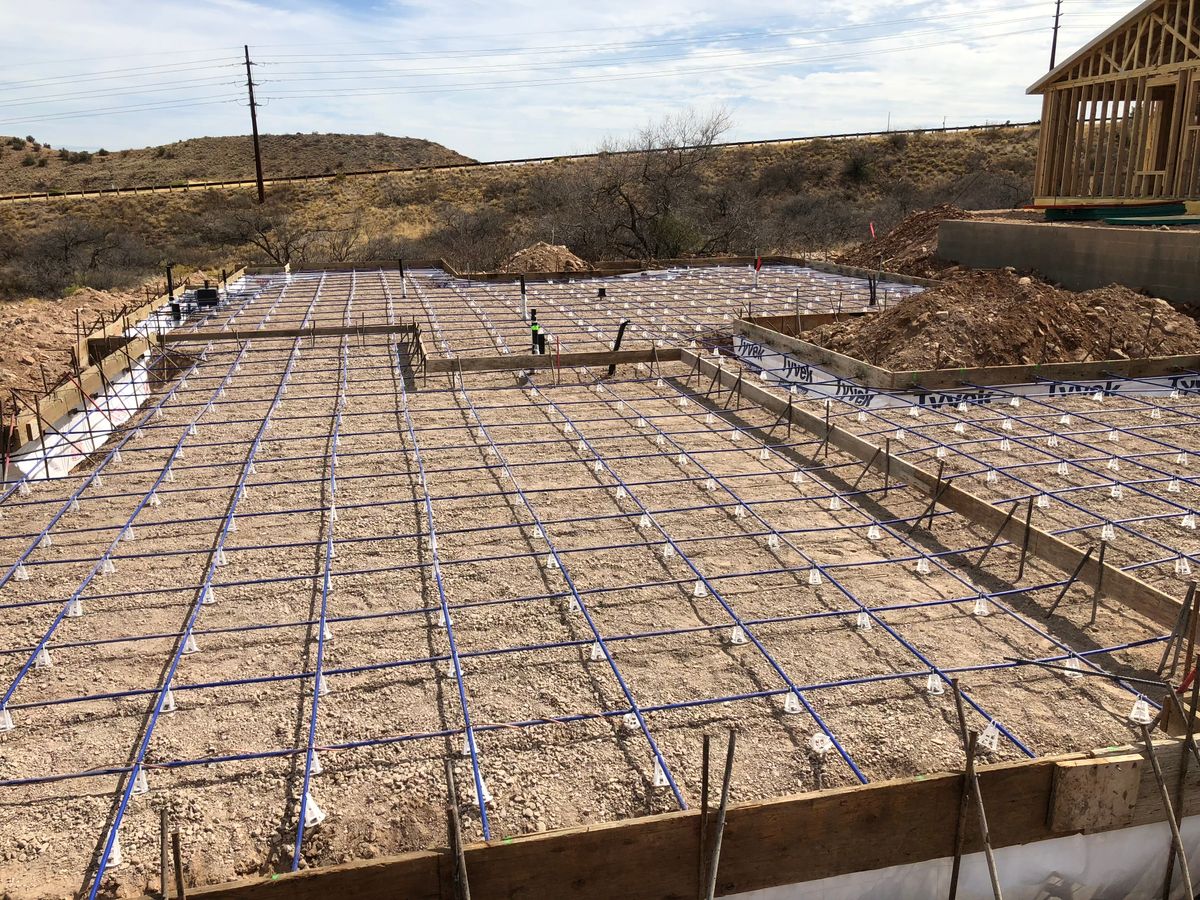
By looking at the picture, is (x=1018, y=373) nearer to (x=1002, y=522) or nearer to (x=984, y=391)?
(x=984, y=391)

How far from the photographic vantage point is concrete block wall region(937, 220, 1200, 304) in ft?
38.3

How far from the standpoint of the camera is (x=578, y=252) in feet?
88.5

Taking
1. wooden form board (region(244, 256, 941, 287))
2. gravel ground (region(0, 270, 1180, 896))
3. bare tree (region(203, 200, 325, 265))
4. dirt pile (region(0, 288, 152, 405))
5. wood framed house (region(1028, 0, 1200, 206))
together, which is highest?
wood framed house (region(1028, 0, 1200, 206))

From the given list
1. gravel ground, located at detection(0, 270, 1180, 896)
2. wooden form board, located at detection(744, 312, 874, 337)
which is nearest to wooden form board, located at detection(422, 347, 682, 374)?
gravel ground, located at detection(0, 270, 1180, 896)

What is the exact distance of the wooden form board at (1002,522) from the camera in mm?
4688

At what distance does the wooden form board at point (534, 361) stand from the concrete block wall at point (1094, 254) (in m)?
7.03

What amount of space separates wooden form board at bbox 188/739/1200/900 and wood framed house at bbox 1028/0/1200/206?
14.2 metres

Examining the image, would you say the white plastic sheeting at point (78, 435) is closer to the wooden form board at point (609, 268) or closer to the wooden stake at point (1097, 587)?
the wooden stake at point (1097, 587)

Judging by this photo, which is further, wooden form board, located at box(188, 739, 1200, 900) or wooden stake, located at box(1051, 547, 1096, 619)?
wooden stake, located at box(1051, 547, 1096, 619)

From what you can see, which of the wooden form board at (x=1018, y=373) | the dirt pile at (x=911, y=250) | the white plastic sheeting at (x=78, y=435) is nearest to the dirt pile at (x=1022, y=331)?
the wooden form board at (x=1018, y=373)

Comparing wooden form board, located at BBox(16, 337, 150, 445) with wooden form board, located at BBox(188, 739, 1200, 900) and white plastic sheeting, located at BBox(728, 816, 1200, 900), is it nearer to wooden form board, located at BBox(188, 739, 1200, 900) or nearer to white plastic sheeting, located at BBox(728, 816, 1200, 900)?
wooden form board, located at BBox(188, 739, 1200, 900)

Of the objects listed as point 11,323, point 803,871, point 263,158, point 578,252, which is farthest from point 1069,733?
point 263,158

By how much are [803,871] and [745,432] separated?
229 inches

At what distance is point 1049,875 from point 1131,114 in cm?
1642
